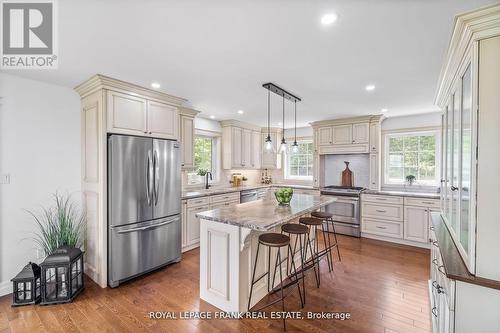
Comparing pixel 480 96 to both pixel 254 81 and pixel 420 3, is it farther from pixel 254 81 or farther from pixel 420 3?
pixel 254 81

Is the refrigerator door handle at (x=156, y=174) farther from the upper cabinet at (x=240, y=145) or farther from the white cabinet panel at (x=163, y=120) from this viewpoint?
the upper cabinet at (x=240, y=145)

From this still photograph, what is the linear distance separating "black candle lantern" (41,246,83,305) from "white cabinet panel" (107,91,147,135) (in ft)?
4.78

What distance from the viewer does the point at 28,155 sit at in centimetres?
268

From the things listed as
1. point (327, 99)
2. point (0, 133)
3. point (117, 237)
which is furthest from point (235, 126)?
point (0, 133)

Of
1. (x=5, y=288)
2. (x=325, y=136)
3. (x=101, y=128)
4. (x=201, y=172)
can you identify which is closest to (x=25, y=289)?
(x=5, y=288)

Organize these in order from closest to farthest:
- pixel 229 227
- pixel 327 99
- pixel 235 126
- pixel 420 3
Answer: pixel 420 3 → pixel 229 227 → pixel 327 99 → pixel 235 126

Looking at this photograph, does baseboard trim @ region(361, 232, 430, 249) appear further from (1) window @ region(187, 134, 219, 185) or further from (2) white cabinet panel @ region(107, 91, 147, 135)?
(2) white cabinet panel @ region(107, 91, 147, 135)

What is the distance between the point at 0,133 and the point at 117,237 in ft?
5.62

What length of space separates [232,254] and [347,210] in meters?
3.39

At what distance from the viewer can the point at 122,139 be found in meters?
2.74

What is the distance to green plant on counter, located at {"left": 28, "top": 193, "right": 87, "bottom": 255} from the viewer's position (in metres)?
2.63

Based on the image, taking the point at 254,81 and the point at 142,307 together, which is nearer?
the point at 142,307

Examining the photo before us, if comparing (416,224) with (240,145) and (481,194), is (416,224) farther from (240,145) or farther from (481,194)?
(240,145)

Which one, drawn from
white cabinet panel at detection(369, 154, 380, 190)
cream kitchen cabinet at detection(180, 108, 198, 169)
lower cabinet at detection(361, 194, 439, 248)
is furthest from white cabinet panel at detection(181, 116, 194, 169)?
white cabinet panel at detection(369, 154, 380, 190)
